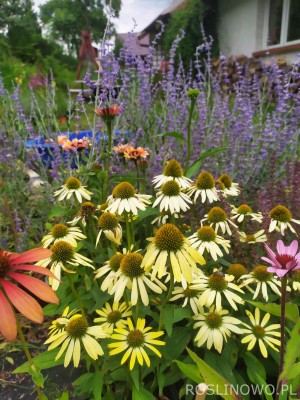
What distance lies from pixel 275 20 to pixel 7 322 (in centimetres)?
863

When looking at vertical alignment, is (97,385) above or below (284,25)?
below

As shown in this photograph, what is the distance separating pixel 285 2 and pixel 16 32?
826 centimetres

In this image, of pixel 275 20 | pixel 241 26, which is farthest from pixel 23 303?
pixel 241 26

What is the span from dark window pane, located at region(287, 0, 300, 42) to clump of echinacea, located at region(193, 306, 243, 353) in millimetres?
7393

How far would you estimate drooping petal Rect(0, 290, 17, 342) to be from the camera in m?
0.51

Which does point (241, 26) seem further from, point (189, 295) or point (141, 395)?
point (141, 395)

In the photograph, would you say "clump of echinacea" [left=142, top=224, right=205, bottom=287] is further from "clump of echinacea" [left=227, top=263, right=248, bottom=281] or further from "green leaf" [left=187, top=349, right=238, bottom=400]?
"clump of echinacea" [left=227, top=263, right=248, bottom=281]

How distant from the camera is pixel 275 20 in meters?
7.69

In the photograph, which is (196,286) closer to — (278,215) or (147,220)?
(278,215)

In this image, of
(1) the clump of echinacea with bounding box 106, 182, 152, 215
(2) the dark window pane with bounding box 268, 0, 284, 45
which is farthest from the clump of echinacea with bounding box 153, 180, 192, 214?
(2) the dark window pane with bounding box 268, 0, 284, 45

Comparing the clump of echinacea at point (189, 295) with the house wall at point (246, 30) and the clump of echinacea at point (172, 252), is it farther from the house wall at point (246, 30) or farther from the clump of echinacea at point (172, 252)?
the house wall at point (246, 30)

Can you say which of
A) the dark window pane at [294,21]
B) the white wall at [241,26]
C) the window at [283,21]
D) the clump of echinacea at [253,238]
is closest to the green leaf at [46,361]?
the clump of echinacea at [253,238]

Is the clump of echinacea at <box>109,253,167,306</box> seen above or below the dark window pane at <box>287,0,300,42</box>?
below

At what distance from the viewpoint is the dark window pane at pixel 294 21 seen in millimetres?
6950
